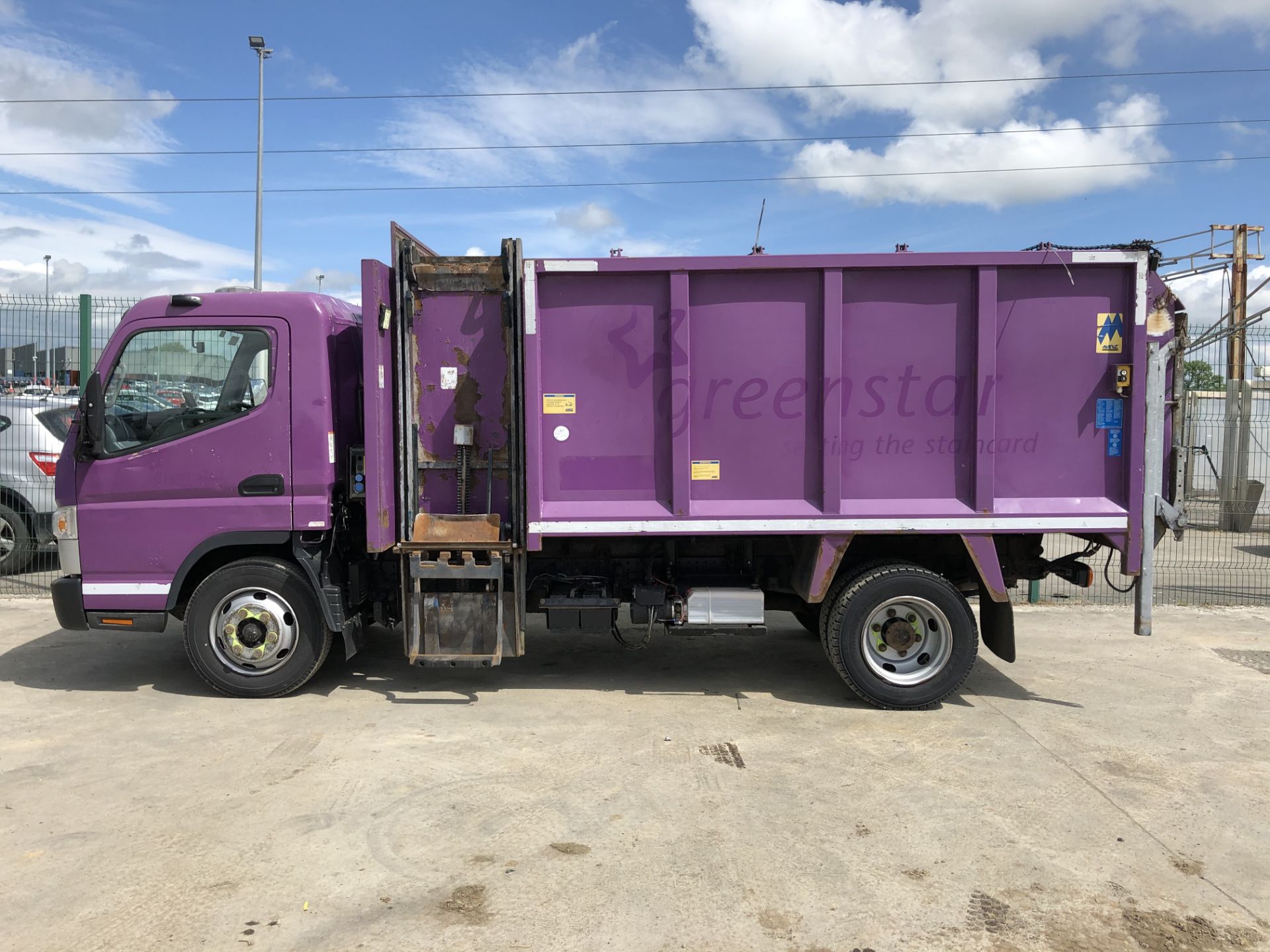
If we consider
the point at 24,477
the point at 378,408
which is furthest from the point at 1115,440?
the point at 24,477

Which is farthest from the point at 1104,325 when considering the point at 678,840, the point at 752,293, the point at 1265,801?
the point at 678,840

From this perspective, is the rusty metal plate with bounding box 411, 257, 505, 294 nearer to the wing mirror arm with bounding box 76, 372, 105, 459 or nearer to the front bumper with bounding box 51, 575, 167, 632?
the wing mirror arm with bounding box 76, 372, 105, 459

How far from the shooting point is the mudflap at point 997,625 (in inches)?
224

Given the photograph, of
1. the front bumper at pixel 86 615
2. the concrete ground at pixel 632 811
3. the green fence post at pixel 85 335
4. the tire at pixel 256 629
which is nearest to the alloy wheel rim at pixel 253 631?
the tire at pixel 256 629

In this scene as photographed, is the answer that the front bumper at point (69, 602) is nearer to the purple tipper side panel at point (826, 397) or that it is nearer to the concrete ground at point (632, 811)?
the concrete ground at point (632, 811)

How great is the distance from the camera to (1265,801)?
4.20 meters

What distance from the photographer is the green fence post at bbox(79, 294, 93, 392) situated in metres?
9.04

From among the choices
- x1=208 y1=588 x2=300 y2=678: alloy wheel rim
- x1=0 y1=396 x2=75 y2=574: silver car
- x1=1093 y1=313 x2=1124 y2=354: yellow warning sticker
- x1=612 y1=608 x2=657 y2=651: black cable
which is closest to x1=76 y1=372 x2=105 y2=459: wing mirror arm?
x1=208 y1=588 x2=300 y2=678: alloy wheel rim

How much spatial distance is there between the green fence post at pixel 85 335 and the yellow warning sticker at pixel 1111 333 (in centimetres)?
927

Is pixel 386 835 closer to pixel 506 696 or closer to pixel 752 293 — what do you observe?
pixel 506 696

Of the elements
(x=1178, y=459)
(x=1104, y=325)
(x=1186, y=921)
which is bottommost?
(x=1186, y=921)

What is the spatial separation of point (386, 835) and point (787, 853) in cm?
172

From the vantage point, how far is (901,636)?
550 cm

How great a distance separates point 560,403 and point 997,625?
3238 mm
